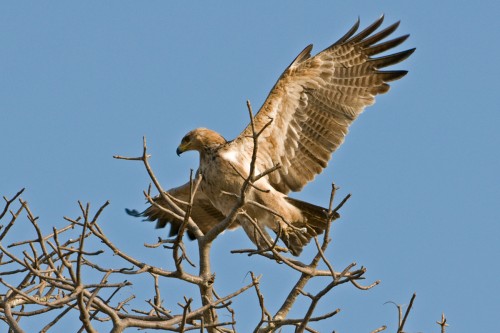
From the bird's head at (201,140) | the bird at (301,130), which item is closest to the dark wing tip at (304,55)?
the bird at (301,130)

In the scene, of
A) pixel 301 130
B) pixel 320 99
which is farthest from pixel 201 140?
pixel 320 99

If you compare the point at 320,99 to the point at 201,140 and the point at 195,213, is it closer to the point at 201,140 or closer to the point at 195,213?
the point at 201,140

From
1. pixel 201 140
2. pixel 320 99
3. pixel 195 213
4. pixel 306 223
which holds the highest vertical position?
pixel 320 99

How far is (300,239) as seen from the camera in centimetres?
785

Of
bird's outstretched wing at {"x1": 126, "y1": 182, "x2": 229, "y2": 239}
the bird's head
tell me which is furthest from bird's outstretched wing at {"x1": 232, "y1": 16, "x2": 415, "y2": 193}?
bird's outstretched wing at {"x1": 126, "y1": 182, "x2": 229, "y2": 239}

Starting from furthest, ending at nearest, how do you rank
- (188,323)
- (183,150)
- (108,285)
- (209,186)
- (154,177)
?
(183,150), (209,186), (188,323), (154,177), (108,285)

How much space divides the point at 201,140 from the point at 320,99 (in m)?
1.23

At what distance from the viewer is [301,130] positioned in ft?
27.0

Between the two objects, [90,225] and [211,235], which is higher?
[211,235]

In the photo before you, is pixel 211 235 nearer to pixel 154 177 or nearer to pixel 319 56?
pixel 154 177

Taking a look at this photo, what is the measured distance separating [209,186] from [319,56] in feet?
5.69

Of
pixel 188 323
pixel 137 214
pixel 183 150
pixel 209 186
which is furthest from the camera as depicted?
pixel 137 214

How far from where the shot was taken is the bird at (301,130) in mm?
7645

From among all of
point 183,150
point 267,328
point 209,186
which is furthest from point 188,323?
point 183,150
